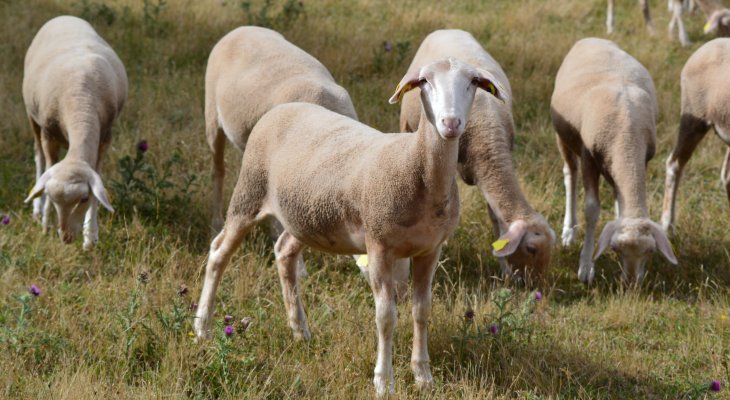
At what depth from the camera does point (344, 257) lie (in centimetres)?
626

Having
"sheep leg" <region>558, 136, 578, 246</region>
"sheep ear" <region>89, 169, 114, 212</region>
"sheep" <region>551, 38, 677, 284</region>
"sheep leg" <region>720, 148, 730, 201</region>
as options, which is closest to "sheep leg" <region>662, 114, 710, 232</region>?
"sheep leg" <region>720, 148, 730, 201</region>

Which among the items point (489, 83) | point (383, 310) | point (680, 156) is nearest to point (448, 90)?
point (489, 83)

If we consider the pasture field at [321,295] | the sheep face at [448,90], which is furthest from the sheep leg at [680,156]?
the sheep face at [448,90]

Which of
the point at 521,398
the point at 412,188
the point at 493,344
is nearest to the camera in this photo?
the point at 412,188

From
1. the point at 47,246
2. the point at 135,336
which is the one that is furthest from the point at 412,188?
the point at 47,246

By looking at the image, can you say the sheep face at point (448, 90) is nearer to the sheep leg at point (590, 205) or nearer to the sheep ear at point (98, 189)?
the sheep ear at point (98, 189)

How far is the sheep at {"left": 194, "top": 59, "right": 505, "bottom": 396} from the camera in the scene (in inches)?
150

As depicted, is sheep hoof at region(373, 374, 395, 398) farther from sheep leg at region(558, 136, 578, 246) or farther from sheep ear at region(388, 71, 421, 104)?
sheep leg at region(558, 136, 578, 246)

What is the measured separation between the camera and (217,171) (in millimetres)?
6965

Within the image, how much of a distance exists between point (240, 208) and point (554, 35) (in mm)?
7374

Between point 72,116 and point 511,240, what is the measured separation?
3316 mm

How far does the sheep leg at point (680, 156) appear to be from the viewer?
7145mm

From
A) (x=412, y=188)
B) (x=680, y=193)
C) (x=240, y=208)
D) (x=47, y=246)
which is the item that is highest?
(x=412, y=188)

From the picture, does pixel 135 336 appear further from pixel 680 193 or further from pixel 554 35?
pixel 554 35
